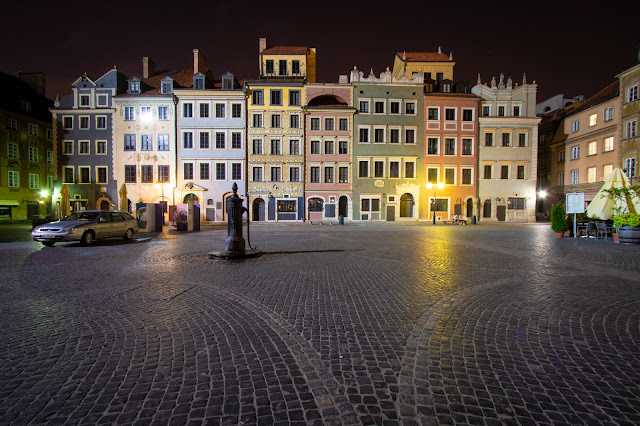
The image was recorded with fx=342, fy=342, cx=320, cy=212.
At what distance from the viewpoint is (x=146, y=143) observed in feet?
126

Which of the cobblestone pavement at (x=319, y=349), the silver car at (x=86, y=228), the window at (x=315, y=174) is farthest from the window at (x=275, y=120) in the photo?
the cobblestone pavement at (x=319, y=349)

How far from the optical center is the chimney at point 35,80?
47000 mm

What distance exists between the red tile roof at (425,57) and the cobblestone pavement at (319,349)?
4262 centimetres

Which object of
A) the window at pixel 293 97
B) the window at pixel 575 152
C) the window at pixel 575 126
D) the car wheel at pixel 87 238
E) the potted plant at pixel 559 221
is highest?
the window at pixel 293 97

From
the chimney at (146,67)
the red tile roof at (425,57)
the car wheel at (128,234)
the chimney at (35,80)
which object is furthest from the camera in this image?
the chimney at (35,80)

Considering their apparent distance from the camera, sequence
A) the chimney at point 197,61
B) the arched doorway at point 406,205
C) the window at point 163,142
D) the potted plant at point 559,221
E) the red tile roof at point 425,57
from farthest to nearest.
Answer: the red tile roof at point 425,57
the chimney at point 197,61
the arched doorway at point 406,205
the window at point 163,142
the potted plant at point 559,221

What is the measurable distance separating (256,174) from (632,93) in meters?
38.1

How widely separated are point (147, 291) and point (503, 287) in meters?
7.21

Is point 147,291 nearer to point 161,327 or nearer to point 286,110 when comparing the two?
point 161,327

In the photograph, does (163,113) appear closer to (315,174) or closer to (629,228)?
(315,174)

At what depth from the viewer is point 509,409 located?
286 cm

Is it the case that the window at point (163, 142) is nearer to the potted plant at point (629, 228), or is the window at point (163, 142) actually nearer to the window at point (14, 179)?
the window at point (14, 179)

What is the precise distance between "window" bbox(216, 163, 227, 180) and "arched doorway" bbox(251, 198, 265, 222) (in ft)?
14.7

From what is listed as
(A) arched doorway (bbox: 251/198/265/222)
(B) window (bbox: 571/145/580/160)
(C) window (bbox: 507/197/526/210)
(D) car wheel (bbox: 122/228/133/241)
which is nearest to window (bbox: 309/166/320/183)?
(A) arched doorway (bbox: 251/198/265/222)
